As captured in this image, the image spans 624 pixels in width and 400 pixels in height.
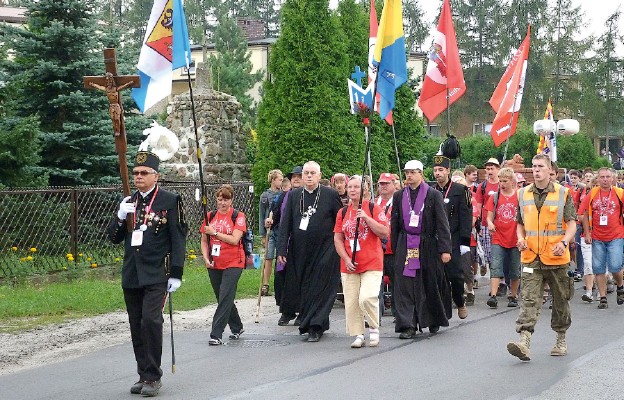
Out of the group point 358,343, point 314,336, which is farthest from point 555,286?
point 314,336

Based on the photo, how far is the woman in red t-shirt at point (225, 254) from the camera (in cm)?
1138

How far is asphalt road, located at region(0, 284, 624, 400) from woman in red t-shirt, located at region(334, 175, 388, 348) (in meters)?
0.31

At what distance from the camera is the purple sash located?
12.0 meters

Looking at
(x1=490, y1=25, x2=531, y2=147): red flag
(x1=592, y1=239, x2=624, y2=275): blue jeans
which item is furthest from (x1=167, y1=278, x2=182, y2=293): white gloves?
(x1=490, y1=25, x2=531, y2=147): red flag

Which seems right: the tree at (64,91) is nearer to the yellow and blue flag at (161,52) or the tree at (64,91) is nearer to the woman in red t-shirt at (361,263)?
the yellow and blue flag at (161,52)

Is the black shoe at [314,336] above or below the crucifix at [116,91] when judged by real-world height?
below

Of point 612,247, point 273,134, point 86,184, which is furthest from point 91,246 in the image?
point 612,247

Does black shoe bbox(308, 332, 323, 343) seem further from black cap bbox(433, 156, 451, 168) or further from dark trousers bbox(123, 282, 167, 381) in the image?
black cap bbox(433, 156, 451, 168)

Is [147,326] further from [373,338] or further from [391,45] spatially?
[391,45]

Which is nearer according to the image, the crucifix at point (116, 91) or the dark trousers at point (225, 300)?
the crucifix at point (116, 91)

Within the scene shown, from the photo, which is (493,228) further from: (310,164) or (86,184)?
(86,184)

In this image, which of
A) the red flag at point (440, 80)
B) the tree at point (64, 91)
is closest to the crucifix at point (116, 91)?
the red flag at point (440, 80)

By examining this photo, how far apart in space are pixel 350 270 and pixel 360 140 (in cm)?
1136

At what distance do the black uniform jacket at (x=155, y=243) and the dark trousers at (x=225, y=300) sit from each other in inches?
97.7
